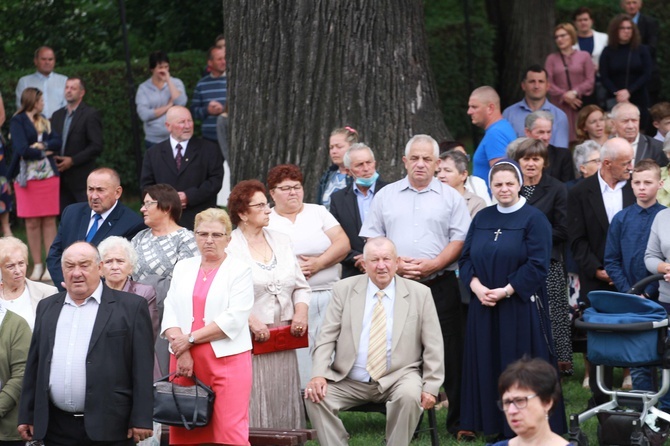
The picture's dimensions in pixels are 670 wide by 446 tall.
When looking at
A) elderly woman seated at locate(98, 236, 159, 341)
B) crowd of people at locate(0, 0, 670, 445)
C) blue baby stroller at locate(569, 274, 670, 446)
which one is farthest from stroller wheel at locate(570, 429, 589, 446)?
elderly woman seated at locate(98, 236, 159, 341)

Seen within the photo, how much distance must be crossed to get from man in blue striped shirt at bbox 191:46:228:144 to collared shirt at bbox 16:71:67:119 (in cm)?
170

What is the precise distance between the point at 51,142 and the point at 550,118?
5.28 meters

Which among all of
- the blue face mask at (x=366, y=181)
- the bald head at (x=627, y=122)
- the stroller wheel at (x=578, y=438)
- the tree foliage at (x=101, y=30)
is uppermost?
the tree foliage at (x=101, y=30)

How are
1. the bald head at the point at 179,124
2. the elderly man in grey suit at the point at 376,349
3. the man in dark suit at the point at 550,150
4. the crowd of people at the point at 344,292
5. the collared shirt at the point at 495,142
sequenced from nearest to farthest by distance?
the crowd of people at the point at 344,292 < the elderly man in grey suit at the point at 376,349 < the collared shirt at the point at 495,142 < the man in dark suit at the point at 550,150 < the bald head at the point at 179,124

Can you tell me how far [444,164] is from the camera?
10688mm

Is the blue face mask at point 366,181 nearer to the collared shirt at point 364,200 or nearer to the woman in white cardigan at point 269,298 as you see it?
the collared shirt at point 364,200

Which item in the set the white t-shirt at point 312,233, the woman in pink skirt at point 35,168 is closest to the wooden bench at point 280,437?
the white t-shirt at point 312,233

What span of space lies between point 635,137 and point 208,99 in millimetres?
5178

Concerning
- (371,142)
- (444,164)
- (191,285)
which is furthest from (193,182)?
(191,285)

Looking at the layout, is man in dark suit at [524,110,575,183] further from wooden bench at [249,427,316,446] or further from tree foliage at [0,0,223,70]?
tree foliage at [0,0,223,70]

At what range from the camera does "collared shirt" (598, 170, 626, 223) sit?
10.7m

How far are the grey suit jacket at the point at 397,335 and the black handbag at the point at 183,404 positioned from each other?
0.98 metres

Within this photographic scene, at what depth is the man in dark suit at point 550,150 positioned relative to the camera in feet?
39.1

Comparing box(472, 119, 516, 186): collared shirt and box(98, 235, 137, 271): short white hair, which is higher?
box(472, 119, 516, 186): collared shirt
